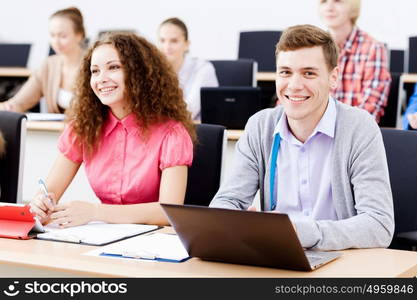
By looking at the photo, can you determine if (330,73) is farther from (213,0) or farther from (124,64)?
(213,0)

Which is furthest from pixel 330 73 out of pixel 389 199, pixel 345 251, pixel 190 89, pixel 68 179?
pixel 190 89

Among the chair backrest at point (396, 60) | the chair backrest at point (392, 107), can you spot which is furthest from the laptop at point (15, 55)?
the chair backrest at point (392, 107)

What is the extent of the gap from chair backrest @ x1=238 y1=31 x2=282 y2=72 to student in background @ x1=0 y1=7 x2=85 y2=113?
5.54 feet

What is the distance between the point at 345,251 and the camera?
1.86 meters

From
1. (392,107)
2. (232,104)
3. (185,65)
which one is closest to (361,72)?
(392,107)

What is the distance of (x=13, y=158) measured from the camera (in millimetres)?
2768

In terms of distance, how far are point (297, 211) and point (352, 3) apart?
233 cm

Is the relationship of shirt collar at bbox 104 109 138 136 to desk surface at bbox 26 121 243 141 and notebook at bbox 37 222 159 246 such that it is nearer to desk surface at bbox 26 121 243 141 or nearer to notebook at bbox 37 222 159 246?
notebook at bbox 37 222 159 246

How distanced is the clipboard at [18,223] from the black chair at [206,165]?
2.14 feet

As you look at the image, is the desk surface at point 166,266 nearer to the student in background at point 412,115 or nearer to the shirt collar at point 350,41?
the student in background at point 412,115

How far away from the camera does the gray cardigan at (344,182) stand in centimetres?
187

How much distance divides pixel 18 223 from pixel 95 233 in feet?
0.65

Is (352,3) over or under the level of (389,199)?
over

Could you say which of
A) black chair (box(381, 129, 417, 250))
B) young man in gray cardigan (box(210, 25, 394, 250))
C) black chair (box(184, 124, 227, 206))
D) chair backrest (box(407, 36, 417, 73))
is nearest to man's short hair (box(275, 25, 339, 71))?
young man in gray cardigan (box(210, 25, 394, 250))
